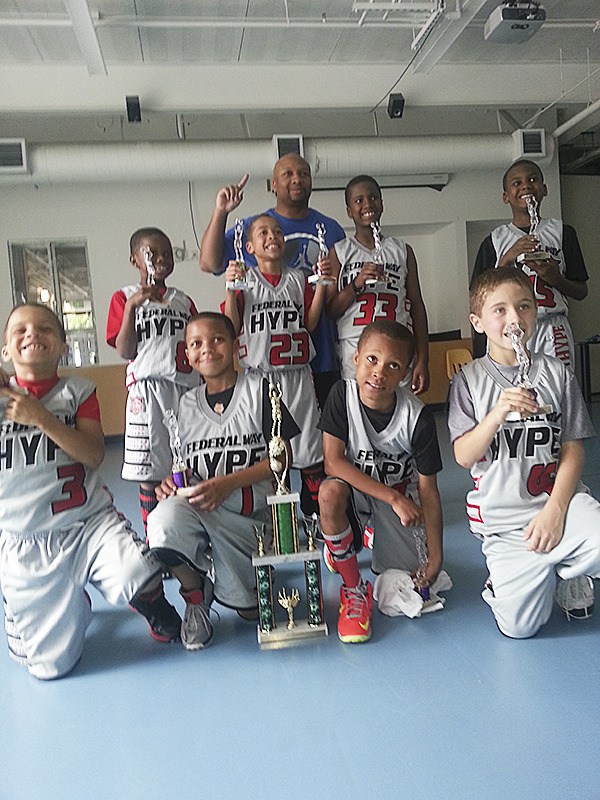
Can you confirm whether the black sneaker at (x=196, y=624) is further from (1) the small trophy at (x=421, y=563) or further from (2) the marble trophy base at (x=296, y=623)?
(1) the small trophy at (x=421, y=563)

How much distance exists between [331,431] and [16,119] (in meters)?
6.17

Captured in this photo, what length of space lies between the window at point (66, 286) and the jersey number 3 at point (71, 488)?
544 cm

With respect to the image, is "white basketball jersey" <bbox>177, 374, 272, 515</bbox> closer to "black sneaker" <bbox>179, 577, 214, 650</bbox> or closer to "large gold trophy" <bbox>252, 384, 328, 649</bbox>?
"large gold trophy" <bbox>252, 384, 328, 649</bbox>

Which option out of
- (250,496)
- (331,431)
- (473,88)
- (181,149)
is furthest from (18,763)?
(473,88)

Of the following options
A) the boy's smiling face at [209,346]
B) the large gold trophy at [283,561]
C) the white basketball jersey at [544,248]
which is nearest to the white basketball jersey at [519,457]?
A: the large gold trophy at [283,561]

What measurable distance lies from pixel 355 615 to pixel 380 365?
721 millimetres

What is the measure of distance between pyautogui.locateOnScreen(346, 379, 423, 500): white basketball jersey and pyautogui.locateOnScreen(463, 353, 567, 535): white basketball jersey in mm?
239

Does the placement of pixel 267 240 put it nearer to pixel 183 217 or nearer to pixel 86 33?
pixel 86 33

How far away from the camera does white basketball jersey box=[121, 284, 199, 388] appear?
238 centimetres

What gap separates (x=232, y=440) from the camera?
1948 mm

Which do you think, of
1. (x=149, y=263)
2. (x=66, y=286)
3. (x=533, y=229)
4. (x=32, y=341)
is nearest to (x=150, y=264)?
(x=149, y=263)

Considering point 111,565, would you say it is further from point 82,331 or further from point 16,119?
point 16,119

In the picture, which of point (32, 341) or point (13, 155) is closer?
point (32, 341)

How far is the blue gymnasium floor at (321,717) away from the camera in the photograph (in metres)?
1.20
